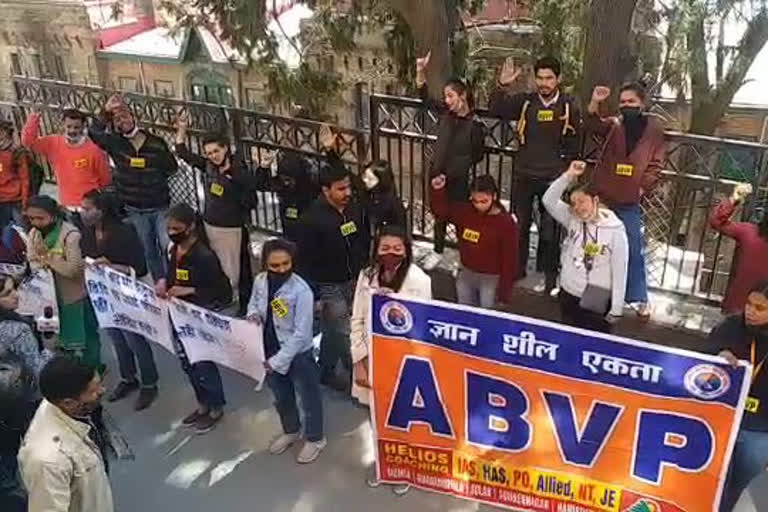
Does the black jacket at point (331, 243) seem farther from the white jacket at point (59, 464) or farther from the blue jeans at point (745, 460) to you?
the blue jeans at point (745, 460)

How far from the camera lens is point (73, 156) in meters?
5.96

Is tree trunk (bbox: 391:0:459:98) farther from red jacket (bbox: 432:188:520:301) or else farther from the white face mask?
red jacket (bbox: 432:188:520:301)

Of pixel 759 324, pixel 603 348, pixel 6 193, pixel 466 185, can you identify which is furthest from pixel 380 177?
pixel 6 193

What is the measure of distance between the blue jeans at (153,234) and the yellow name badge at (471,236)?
7.77 ft

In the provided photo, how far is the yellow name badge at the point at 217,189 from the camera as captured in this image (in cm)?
531

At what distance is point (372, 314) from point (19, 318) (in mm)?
1754

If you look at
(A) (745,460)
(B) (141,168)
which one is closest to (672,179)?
(A) (745,460)

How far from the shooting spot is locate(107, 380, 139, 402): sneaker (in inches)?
204

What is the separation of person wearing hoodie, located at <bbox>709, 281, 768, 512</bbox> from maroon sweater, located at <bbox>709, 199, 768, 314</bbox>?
2.48 ft

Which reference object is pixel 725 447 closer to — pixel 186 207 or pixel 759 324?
pixel 759 324

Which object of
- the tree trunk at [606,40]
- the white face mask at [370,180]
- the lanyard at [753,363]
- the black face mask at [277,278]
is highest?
the tree trunk at [606,40]

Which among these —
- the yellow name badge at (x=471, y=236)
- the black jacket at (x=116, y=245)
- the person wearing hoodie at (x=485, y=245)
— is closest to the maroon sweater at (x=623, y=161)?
the person wearing hoodie at (x=485, y=245)

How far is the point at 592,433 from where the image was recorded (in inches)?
141

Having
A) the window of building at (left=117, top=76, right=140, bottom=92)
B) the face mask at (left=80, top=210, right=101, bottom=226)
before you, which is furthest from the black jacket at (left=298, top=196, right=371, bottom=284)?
the window of building at (left=117, top=76, right=140, bottom=92)
